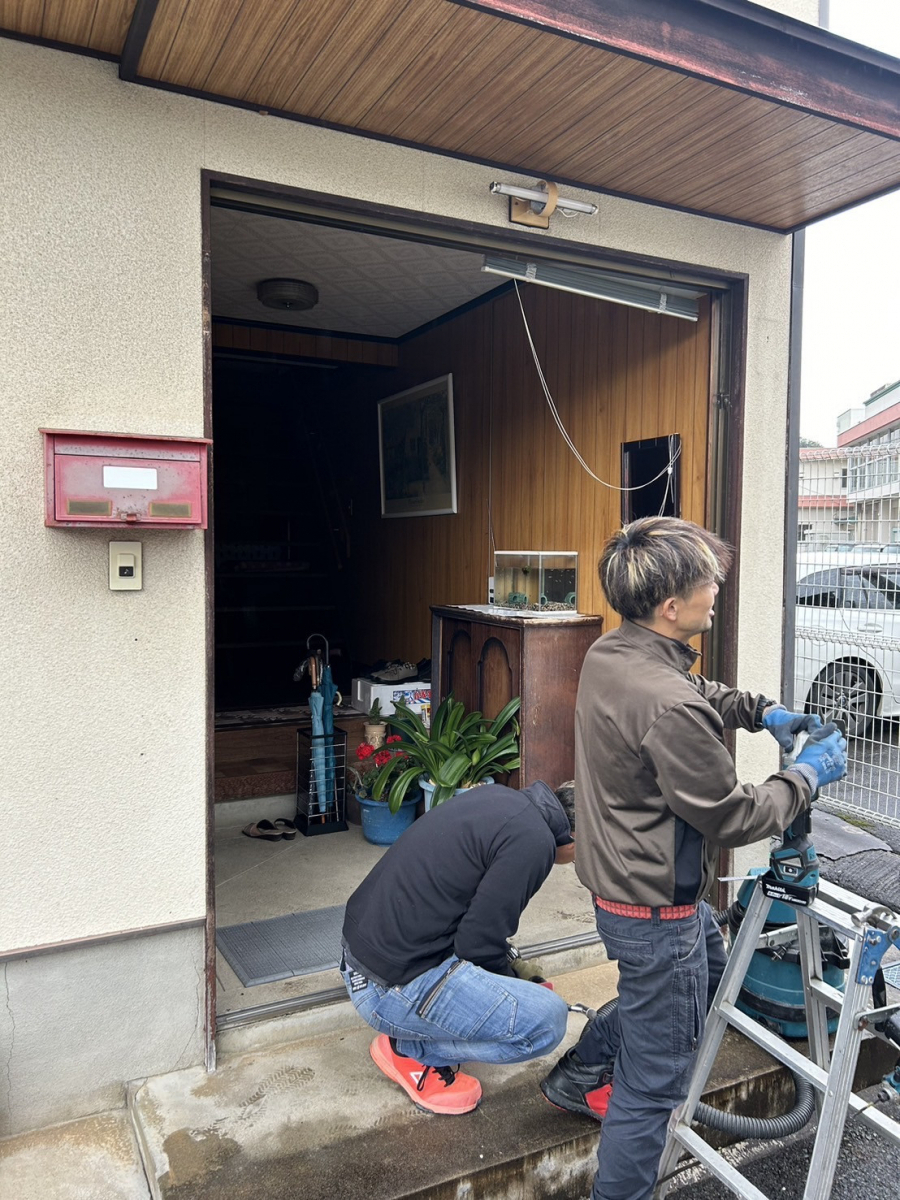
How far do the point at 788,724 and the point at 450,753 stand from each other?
2.41 meters

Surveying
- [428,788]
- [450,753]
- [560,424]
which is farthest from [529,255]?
[428,788]

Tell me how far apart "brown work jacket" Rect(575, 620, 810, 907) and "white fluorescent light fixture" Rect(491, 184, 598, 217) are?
162cm

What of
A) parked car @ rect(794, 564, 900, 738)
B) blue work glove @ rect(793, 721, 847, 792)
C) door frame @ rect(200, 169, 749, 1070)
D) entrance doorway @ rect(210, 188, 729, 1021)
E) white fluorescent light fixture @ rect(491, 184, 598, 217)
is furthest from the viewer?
parked car @ rect(794, 564, 900, 738)

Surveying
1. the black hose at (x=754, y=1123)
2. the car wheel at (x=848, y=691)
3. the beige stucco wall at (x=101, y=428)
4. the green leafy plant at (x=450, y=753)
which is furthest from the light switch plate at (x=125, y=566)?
the car wheel at (x=848, y=691)

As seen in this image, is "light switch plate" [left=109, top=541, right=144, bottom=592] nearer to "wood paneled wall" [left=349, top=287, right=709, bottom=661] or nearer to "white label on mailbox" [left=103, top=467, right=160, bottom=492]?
"white label on mailbox" [left=103, top=467, right=160, bottom=492]

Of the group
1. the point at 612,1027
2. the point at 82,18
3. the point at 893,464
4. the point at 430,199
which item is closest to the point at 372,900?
the point at 612,1027

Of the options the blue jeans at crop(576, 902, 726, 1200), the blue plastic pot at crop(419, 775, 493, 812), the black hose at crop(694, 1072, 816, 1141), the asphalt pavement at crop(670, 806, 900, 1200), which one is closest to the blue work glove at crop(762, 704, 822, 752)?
the blue jeans at crop(576, 902, 726, 1200)

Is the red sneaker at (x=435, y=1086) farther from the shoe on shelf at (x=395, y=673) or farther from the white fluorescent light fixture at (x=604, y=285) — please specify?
the shoe on shelf at (x=395, y=673)

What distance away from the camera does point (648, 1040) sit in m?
2.01

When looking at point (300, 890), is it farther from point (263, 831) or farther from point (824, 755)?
point (824, 755)

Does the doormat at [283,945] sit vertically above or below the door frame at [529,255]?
below

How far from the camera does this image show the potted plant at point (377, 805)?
14.2ft

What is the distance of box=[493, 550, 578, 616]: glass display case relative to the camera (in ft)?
15.2

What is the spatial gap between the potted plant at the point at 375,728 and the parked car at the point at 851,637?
2.40m
